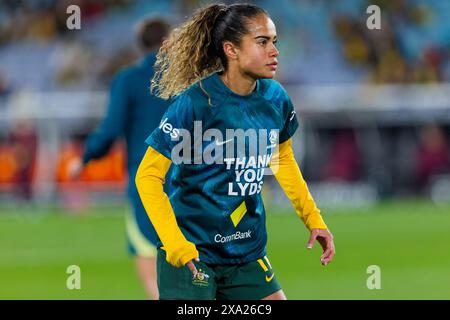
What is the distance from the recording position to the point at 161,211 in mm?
5035

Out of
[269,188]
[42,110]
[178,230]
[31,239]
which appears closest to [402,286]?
[178,230]

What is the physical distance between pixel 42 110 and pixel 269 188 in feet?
16.0


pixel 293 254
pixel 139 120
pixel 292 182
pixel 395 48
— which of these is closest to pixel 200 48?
pixel 292 182

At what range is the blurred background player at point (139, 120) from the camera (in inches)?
302

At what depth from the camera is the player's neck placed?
17.4ft

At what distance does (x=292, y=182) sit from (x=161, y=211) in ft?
2.73

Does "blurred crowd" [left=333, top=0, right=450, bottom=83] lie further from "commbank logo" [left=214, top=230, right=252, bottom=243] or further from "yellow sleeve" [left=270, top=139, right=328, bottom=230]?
"commbank logo" [left=214, top=230, right=252, bottom=243]

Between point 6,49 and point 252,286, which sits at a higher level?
point 6,49

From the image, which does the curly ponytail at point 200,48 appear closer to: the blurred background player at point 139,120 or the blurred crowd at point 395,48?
the blurred background player at point 139,120

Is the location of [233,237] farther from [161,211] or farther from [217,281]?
[161,211]

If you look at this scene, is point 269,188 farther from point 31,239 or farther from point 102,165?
point 31,239

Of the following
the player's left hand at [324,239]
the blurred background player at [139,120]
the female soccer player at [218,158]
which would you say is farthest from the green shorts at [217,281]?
the blurred background player at [139,120]

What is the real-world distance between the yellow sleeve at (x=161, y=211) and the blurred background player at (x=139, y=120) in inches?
101
